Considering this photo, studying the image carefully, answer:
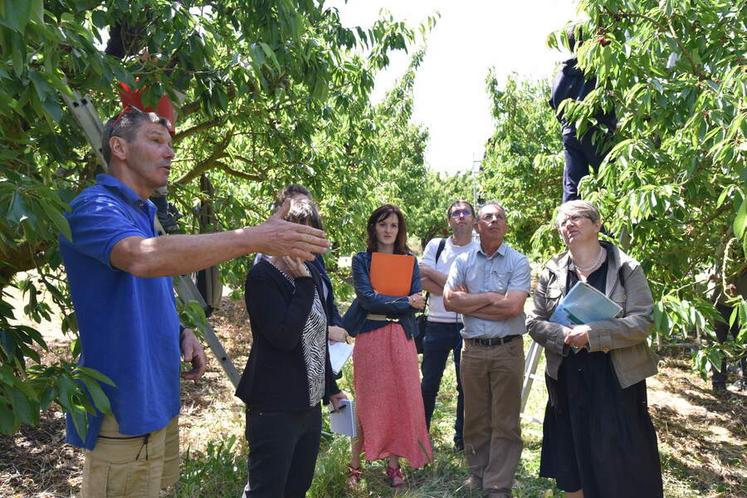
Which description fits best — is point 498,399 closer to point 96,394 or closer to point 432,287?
point 432,287

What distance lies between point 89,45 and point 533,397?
6.04 metres

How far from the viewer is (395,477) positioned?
4.33 meters

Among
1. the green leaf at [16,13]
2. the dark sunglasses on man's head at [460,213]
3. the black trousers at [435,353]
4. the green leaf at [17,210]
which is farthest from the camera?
the dark sunglasses on man's head at [460,213]

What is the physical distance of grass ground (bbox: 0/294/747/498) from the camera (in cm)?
428

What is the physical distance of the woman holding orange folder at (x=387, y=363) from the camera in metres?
4.27

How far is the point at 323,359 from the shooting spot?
309 cm

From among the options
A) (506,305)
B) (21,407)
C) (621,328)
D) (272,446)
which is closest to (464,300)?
(506,305)

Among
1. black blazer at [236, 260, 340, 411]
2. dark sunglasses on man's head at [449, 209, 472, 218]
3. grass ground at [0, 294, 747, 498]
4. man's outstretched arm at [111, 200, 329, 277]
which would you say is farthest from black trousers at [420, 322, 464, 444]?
man's outstretched arm at [111, 200, 329, 277]

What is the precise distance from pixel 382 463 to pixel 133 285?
10.6ft

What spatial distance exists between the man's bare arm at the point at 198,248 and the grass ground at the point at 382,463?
275cm

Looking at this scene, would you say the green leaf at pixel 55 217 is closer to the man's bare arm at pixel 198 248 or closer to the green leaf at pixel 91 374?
the man's bare arm at pixel 198 248

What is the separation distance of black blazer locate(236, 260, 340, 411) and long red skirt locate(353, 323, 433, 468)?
4.64 feet

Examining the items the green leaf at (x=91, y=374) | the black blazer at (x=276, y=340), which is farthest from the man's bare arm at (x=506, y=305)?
the green leaf at (x=91, y=374)

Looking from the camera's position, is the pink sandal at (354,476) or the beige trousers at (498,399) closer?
the beige trousers at (498,399)
